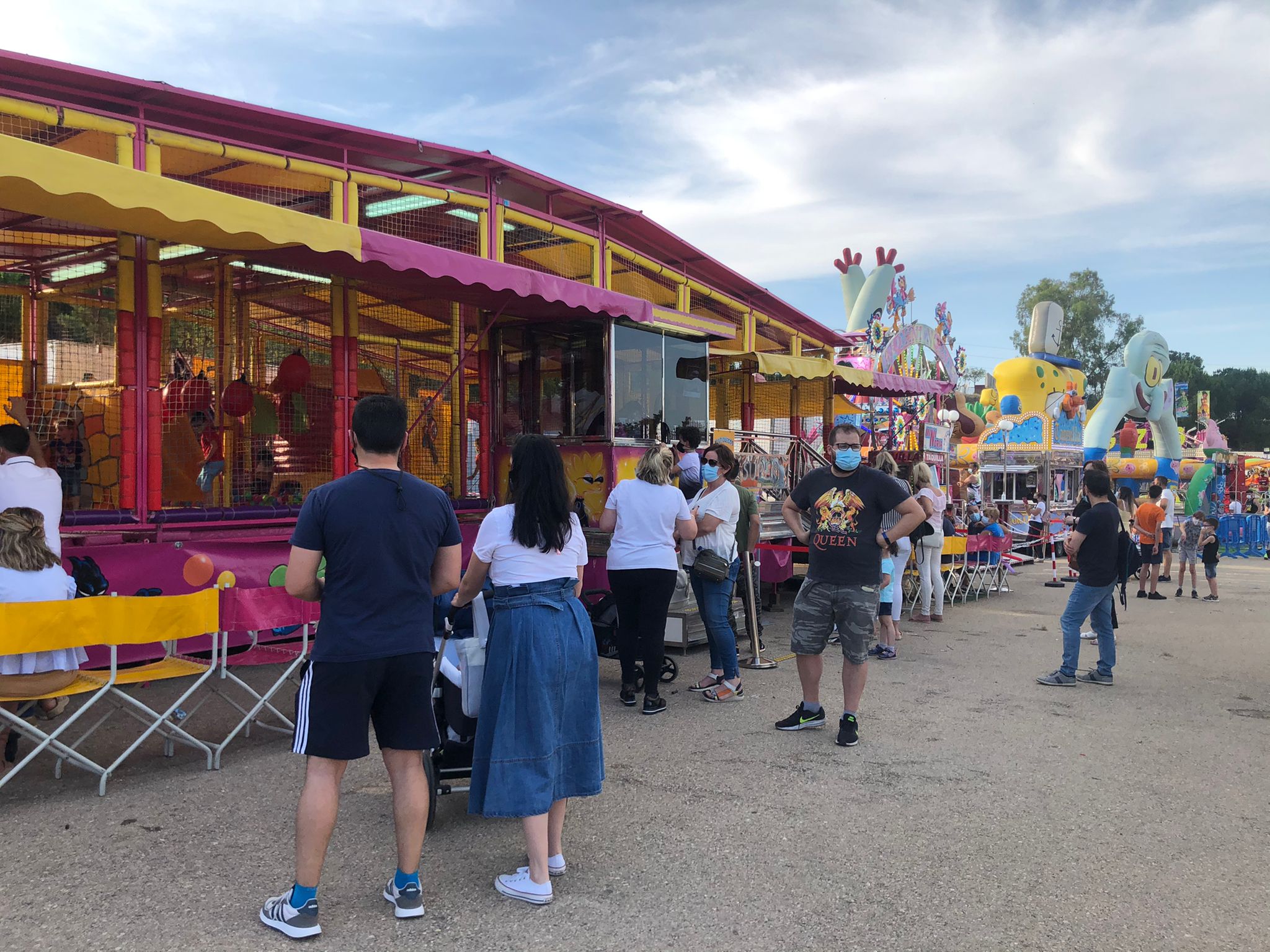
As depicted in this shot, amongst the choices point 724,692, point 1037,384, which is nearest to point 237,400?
point 724,692

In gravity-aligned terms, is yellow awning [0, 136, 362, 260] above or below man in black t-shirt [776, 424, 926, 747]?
above

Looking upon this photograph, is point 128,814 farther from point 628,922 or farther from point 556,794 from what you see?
point 628,922

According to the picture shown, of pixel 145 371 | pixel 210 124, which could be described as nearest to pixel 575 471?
pixel 145 371

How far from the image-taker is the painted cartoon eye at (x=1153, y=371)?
28297 mm

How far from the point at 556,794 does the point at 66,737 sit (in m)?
3.09

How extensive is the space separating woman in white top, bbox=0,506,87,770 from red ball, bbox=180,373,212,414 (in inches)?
158

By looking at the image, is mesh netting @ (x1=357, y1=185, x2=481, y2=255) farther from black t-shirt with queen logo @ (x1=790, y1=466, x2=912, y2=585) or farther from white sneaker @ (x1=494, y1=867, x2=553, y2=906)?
white sneaker @ (x1=494, y1=867, x2=553, y2=906)

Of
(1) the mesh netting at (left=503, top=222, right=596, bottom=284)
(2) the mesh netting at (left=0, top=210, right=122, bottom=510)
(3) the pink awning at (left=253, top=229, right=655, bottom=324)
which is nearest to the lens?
(3) the pink awning at (left=253, top=229, right=655, bottom=324)

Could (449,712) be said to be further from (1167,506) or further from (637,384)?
(1167,506)

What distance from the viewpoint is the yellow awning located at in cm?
403

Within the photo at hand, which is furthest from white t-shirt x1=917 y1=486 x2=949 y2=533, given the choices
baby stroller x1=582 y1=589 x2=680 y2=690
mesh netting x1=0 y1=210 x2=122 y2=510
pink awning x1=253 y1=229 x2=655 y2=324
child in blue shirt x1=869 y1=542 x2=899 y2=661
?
mesh netting x1=0 y1=210 x2=122 y2=510

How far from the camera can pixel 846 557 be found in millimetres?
4906

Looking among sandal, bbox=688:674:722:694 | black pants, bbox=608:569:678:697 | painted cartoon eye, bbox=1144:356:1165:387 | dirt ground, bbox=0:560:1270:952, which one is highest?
painted cartoon eye, bbox=1144:356:1165:387

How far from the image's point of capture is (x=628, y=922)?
294cm
